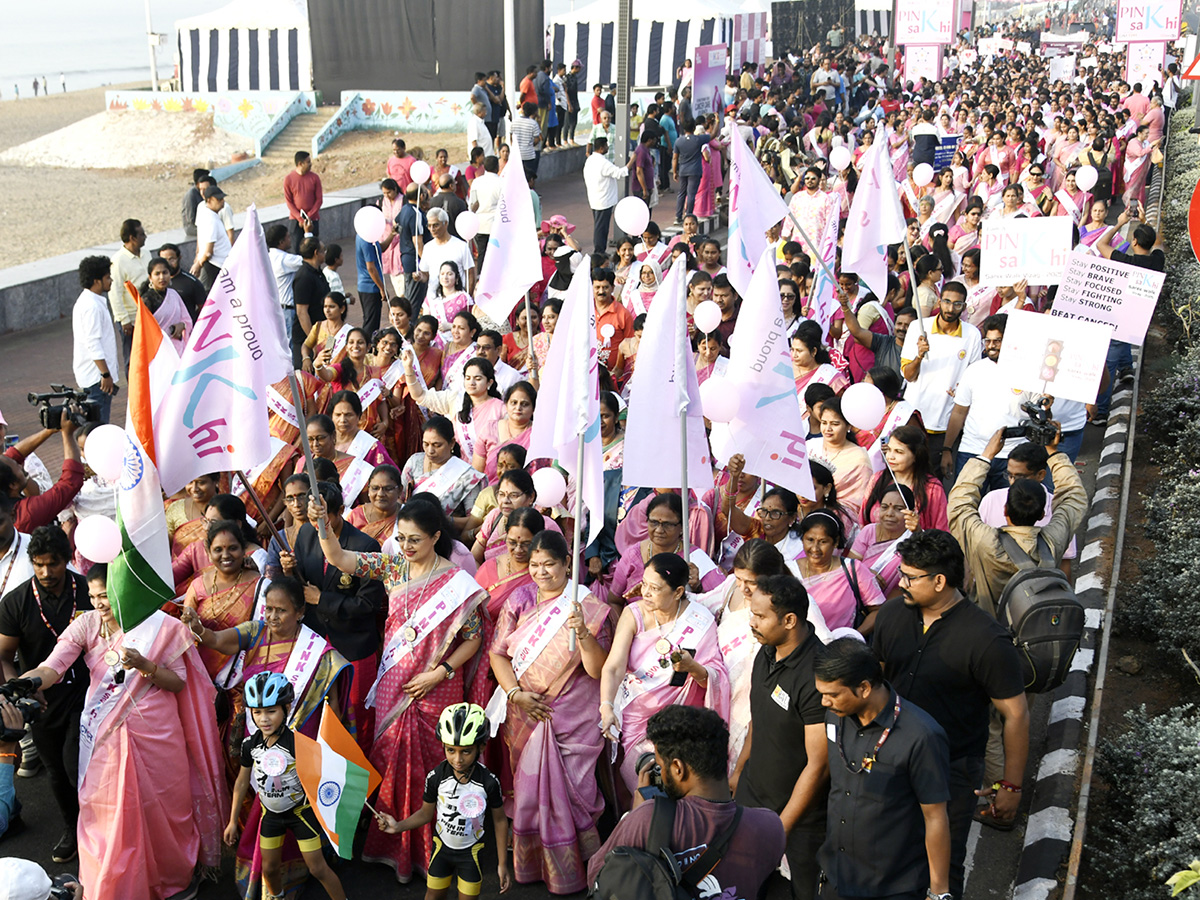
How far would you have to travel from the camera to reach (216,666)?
16.6 ft

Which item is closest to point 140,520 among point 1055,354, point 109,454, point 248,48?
point 109,454

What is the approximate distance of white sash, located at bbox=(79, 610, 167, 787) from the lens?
4621mm

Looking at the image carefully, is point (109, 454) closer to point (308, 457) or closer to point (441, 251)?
point (308, 457)

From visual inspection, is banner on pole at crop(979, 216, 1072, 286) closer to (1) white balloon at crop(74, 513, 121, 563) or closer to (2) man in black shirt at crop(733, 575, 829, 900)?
(2) man in black shirt at crop(733, 575, 829, 900)

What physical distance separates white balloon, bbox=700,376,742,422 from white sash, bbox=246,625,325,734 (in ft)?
6.37

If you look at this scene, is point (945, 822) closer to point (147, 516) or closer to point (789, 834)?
point (789, 834)

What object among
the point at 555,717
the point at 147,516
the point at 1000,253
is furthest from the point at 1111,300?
the point at 147,516

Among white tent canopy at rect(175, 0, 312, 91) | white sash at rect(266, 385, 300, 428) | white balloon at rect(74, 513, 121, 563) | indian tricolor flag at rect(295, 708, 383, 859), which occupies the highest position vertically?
white tent canopy at rect(175, 0, 312, 91)

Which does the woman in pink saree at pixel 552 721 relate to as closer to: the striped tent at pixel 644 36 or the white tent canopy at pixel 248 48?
the striped tent at pixel 644 36

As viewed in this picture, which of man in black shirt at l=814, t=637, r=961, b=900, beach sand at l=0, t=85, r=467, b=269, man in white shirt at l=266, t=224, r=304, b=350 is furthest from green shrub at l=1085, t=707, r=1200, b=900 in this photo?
beach sand at l=0, t=85, r=467, b=269

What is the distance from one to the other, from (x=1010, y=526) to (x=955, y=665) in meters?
1.29

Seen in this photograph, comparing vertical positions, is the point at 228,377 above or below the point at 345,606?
above

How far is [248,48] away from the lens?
3506 centimetres

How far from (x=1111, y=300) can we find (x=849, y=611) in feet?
10.8
